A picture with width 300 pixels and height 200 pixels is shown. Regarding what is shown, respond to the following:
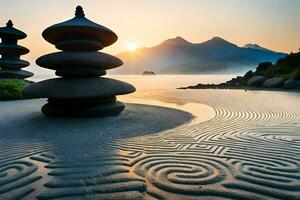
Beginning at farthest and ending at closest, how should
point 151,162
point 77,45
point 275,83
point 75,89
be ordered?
1. point 275,83
2. point 77,45
3. point 75,89
4. point 151,162

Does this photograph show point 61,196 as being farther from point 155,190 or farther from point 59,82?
point 59,82

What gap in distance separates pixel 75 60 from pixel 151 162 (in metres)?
6.06

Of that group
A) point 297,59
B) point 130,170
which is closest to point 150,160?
point 130,170

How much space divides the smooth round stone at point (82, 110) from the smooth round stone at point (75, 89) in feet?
1.86

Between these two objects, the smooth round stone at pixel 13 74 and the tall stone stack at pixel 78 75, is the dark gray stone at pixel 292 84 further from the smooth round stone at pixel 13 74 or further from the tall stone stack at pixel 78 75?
the smooth round stone at pixel 13 74

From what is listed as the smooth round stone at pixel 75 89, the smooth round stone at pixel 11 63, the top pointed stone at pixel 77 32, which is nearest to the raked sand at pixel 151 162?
the smooth round stone at pixel 75 89

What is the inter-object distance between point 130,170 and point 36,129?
4683 mm

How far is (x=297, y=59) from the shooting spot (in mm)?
35844

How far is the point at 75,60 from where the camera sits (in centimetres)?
891

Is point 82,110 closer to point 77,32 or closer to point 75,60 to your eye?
point 75,60

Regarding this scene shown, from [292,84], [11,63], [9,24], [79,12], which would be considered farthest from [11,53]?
[292,84]

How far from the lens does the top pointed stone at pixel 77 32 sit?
8930mm

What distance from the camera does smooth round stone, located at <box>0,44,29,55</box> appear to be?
19769 mm

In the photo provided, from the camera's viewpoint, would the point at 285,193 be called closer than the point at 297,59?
Yes
